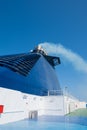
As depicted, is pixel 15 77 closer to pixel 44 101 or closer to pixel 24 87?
pixel 24 87

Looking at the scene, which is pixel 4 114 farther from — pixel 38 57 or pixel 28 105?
pixel 38 57

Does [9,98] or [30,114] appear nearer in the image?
[9,98]

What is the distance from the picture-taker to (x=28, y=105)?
23141 millimetres

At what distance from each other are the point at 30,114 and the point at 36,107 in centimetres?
298

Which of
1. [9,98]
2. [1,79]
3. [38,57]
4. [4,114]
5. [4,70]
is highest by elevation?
[38,57]

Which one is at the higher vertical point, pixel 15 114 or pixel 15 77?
pixel 15 77

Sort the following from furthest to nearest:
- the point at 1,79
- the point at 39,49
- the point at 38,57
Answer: the point at 39,49, the point at 38,57, the point at 1,79

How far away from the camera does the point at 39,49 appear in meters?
51.3

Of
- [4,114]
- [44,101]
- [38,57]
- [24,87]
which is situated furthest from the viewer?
[38,57]

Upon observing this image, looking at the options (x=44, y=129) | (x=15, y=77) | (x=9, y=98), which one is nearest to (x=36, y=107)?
(x=15, y=77)

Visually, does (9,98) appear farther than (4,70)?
No

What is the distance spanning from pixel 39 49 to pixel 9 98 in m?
35.5

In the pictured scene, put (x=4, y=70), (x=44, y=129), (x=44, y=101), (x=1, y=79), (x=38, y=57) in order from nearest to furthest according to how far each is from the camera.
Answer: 1. (x=44, y=129)
2. (x=1, y=79)
3. (x=4, y=70)
4. (x=44, y=101)
5. (x=38, y=57)

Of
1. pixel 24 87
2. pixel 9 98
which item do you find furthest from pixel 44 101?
pixel 9 98
